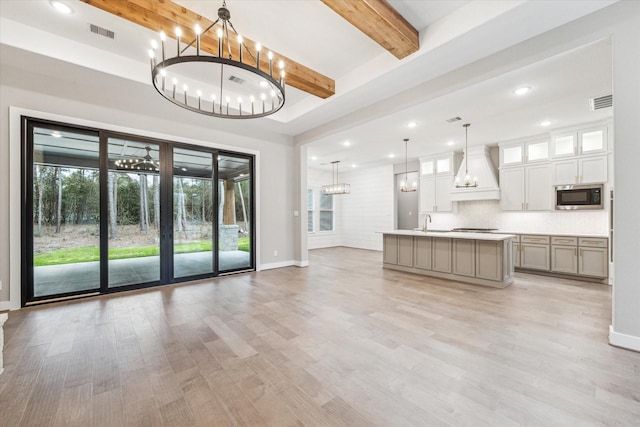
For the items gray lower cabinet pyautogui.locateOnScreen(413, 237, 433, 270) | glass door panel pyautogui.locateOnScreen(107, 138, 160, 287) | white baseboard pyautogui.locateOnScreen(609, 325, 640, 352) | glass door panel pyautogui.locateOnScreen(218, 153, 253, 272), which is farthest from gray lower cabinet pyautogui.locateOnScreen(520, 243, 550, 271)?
glass door panel pyautogui.locateOnScreen(107, 138, 160, 287)

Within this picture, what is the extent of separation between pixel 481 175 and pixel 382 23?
5214 mm

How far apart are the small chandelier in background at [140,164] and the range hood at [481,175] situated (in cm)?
653

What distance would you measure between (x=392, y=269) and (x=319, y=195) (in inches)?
201

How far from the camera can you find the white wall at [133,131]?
3.53m

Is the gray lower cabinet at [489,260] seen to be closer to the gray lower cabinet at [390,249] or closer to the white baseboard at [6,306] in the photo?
the gray lower cabinet at [390,249]

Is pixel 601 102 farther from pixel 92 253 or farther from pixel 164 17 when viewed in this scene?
pixel 92 253

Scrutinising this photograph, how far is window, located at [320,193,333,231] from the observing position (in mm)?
10648

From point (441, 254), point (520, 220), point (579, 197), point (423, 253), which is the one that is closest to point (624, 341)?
point (441, 254)

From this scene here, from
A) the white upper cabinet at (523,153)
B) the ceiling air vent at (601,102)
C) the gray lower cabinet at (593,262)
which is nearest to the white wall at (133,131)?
the white upper cabinet at (523,153)

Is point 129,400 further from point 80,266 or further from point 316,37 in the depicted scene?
point 316,37

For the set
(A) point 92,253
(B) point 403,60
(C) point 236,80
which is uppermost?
(C) point 236,80

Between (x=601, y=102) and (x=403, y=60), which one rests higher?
(x=403, y=60)

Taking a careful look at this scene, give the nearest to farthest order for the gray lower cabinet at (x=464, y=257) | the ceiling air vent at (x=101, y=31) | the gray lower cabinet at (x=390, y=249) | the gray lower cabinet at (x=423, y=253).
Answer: the ceiling air vent at (x=101, y=31) < the gray lower cabinet at (x=464, y=257) < the gray lower cabinet at (x=423, y=253) < the gray lower cabinet at (x=390, y=249)

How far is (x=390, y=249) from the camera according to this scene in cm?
615
